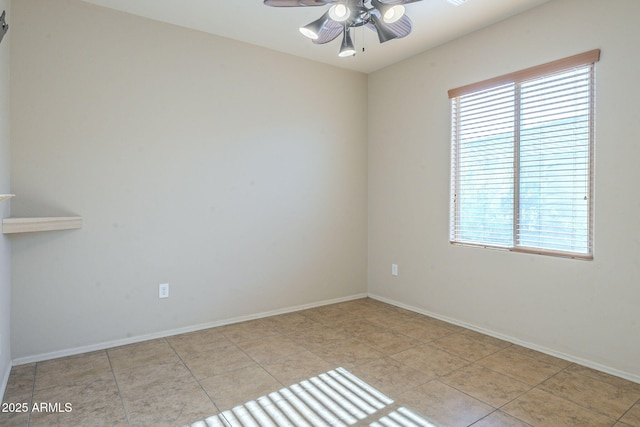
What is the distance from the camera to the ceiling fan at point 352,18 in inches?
82.5

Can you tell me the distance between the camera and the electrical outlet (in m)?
3.30

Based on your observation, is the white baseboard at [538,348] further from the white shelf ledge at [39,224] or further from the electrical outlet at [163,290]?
the white shelf ledge at [39,224]

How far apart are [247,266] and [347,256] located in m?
1.30

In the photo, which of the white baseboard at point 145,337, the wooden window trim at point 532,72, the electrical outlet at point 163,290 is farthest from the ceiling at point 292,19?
the white baseboard at point 145,337

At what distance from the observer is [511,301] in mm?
3189

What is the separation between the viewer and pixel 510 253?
320 cm

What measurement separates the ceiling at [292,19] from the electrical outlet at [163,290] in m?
2.29

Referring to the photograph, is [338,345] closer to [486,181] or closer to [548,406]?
[548,406]

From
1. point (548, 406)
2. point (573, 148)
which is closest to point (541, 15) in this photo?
point (573, 148)

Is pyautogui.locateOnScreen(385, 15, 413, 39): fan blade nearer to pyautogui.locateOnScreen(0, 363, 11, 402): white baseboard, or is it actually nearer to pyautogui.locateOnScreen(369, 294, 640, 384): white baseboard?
pyautogui.locateOnScreen(369, 294, 640, 384): white baseboard

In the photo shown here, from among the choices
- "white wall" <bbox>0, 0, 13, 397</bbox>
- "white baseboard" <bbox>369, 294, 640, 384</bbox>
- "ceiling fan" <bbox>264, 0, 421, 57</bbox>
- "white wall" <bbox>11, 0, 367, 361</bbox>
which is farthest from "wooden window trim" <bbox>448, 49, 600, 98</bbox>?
"white wall" <bbox>0, 0, 13, 397</bbox>

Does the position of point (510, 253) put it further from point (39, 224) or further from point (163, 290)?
point (39, 224)

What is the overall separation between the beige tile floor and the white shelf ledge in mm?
1001

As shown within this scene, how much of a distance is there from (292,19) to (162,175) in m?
1.74
